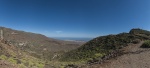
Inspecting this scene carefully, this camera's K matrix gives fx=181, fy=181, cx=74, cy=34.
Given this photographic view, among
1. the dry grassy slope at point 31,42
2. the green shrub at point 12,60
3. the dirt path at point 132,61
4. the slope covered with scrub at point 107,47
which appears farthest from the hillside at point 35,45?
the dirt path at point 132,61

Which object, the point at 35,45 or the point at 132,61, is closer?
the point at 132,61

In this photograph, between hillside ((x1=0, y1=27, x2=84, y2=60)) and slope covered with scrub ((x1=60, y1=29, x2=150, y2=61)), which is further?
hillside ((x1=0, y1=27, x2=84, y2=60))

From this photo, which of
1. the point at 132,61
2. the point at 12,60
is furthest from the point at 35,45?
the point at 132,61

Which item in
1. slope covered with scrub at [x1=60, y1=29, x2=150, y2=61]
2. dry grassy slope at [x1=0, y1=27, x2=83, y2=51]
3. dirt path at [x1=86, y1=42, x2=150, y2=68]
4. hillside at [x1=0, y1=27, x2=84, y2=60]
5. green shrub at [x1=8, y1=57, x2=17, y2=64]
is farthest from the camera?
dry grassy slope at [x1=0, y1=27, x2=83, y2=51]

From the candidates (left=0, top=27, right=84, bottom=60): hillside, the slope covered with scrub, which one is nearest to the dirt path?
the slope covered with scrub

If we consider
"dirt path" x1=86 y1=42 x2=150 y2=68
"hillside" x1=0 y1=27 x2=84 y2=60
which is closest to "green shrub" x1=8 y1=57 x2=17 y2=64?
"dirt path" x1=86 y1=42 x2=150 y2=68

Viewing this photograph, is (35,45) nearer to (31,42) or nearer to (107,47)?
(31,42)

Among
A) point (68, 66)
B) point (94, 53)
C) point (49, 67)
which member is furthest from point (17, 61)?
point (94, 53)

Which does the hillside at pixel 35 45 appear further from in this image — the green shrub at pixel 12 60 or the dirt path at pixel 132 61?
the dirt path at pixel 132 61

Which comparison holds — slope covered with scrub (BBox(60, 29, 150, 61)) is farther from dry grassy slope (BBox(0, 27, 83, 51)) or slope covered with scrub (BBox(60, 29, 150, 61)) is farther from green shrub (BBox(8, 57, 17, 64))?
dry grassy slope (BBox(0, 27, 83, 51))

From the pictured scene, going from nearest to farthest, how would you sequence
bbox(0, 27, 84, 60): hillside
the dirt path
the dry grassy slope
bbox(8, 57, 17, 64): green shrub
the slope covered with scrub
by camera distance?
bbox(8, 57, 17, 64): green shrub
the dirt path
the slope covered with scrub
bbox(0, 27, 84, 60): hillside
the dry grassy slope

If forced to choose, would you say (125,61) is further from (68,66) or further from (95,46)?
(95,46)
